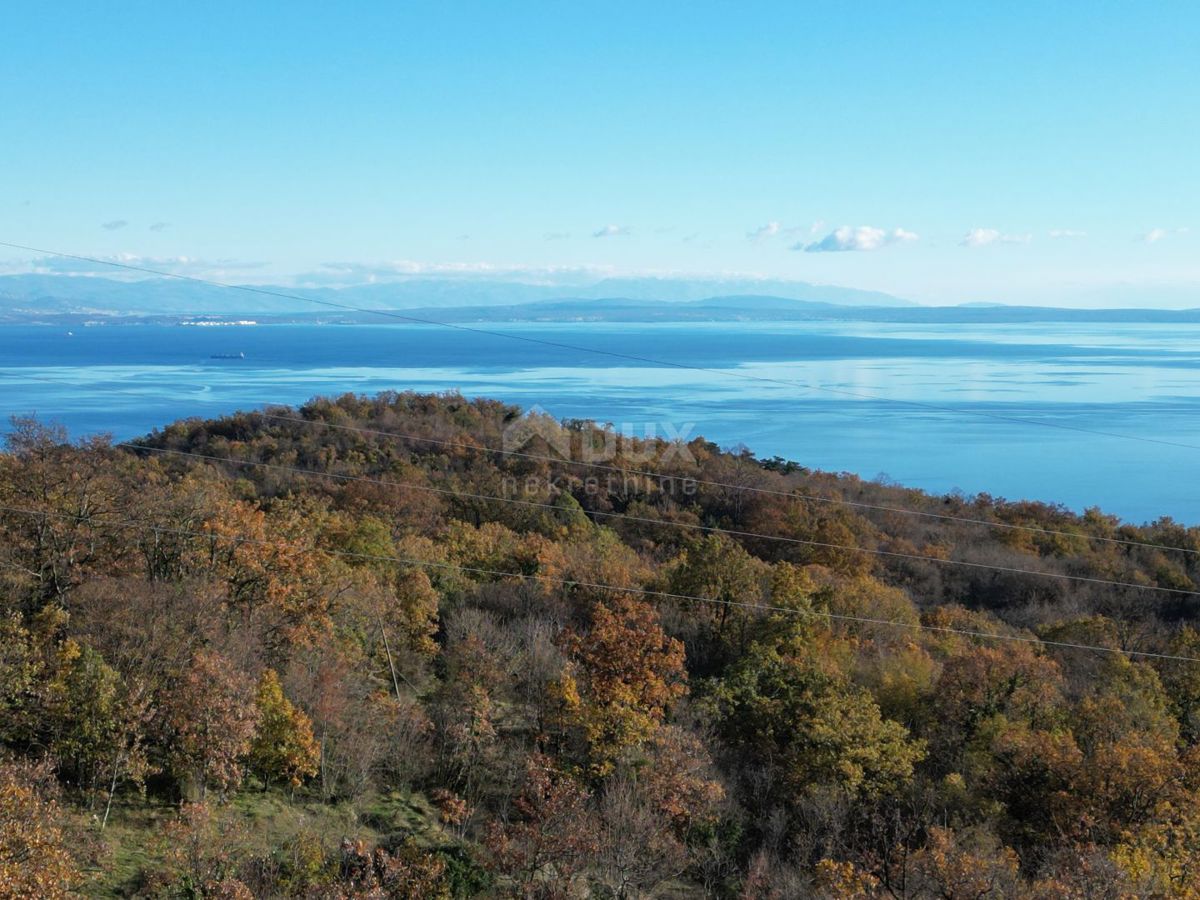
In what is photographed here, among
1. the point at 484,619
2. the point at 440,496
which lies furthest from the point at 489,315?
the point at 484,619

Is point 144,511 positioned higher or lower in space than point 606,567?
higher

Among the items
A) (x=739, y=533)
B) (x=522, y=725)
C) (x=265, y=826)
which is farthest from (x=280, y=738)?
(x=739, y=533)

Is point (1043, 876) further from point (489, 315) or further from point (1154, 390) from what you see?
point (489, 315)

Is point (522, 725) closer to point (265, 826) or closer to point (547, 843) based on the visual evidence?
point (265, 826)

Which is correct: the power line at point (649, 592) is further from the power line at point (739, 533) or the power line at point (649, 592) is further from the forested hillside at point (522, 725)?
the power line at point (739, 533)

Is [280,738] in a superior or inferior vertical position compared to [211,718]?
inferior
